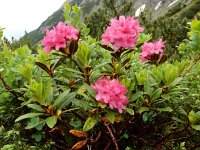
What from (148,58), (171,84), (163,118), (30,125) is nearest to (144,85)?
(171,84)

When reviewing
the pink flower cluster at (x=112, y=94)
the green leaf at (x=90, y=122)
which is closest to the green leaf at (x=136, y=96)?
the pink flower cluster at (x=112, y=94)

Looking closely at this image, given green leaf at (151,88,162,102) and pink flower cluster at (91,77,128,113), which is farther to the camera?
green leaf at (151,88,162,102)

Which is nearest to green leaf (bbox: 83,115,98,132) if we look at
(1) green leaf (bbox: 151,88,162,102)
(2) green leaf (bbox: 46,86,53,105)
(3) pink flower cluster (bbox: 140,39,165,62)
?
(2) green leaf (bbox: 46,86,53,105)

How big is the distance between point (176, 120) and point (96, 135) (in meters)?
0.59

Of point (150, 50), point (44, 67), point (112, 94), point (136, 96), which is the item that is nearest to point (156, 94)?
point (136, 96)

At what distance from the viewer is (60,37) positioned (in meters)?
2.70

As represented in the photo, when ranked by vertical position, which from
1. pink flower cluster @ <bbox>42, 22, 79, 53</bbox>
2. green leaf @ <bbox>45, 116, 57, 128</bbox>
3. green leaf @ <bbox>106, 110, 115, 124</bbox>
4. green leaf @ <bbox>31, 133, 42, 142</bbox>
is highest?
pink flower cluster @ <bbox>42, 22, 79, 53</bbox>

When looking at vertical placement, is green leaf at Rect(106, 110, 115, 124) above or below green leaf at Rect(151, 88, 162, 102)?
above

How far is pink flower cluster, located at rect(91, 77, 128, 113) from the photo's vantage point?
8.01ft

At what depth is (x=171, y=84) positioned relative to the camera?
268 cm

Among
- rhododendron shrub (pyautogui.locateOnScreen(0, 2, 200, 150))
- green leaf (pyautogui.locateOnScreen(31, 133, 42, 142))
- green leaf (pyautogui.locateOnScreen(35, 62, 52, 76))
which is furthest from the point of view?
green leaf (pyautogui.locateOnScreen(35, 62, 52, 76))

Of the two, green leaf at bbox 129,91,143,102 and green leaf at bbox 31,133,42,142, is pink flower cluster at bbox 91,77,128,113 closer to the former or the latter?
green leaf at bbox 129,91,143,102

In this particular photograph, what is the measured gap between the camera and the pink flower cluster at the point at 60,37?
2688 millimetres

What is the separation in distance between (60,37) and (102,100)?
564mm
